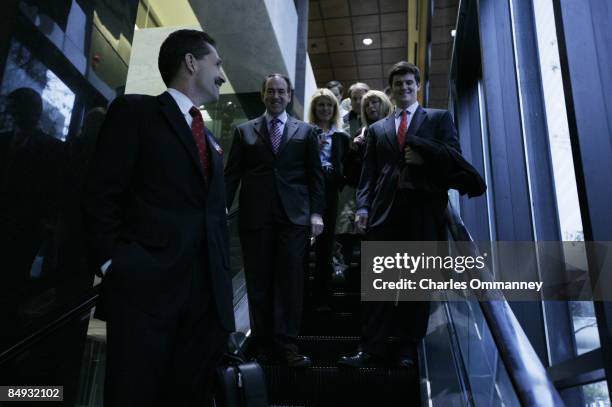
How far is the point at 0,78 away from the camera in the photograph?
1.94 meters

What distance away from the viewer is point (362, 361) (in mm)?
2932

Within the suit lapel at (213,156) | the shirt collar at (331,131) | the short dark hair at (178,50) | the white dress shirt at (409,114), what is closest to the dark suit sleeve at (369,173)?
the white dress shirt at (409,114)

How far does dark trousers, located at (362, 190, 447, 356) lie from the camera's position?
292cm

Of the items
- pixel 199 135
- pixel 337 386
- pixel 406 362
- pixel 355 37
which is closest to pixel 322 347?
pixel 337 386

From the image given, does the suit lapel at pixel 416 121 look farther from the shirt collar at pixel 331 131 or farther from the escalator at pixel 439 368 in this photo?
the shirt collar at pixel 331 131

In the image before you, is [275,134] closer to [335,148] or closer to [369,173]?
[369,173]

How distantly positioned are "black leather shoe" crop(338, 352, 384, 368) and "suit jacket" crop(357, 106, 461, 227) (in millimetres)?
759

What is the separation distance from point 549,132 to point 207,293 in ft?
10.6

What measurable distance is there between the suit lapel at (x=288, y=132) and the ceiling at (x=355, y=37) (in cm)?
914

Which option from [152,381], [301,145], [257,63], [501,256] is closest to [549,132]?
[501,256]

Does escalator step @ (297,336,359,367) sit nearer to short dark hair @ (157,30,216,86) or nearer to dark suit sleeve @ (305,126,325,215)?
dark suit sleeve @ (305,126,325,215)

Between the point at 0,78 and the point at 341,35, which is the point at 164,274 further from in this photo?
the point at 341,35

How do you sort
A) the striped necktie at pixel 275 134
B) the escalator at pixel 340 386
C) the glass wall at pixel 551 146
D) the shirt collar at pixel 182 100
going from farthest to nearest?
1. the striped necktie at pixel 275 134
2. the escalator at pixel 340 386
3. the glass wall at pixel 551 146
4. the shirt collar at pixel 182 100

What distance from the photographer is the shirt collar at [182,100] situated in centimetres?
192
